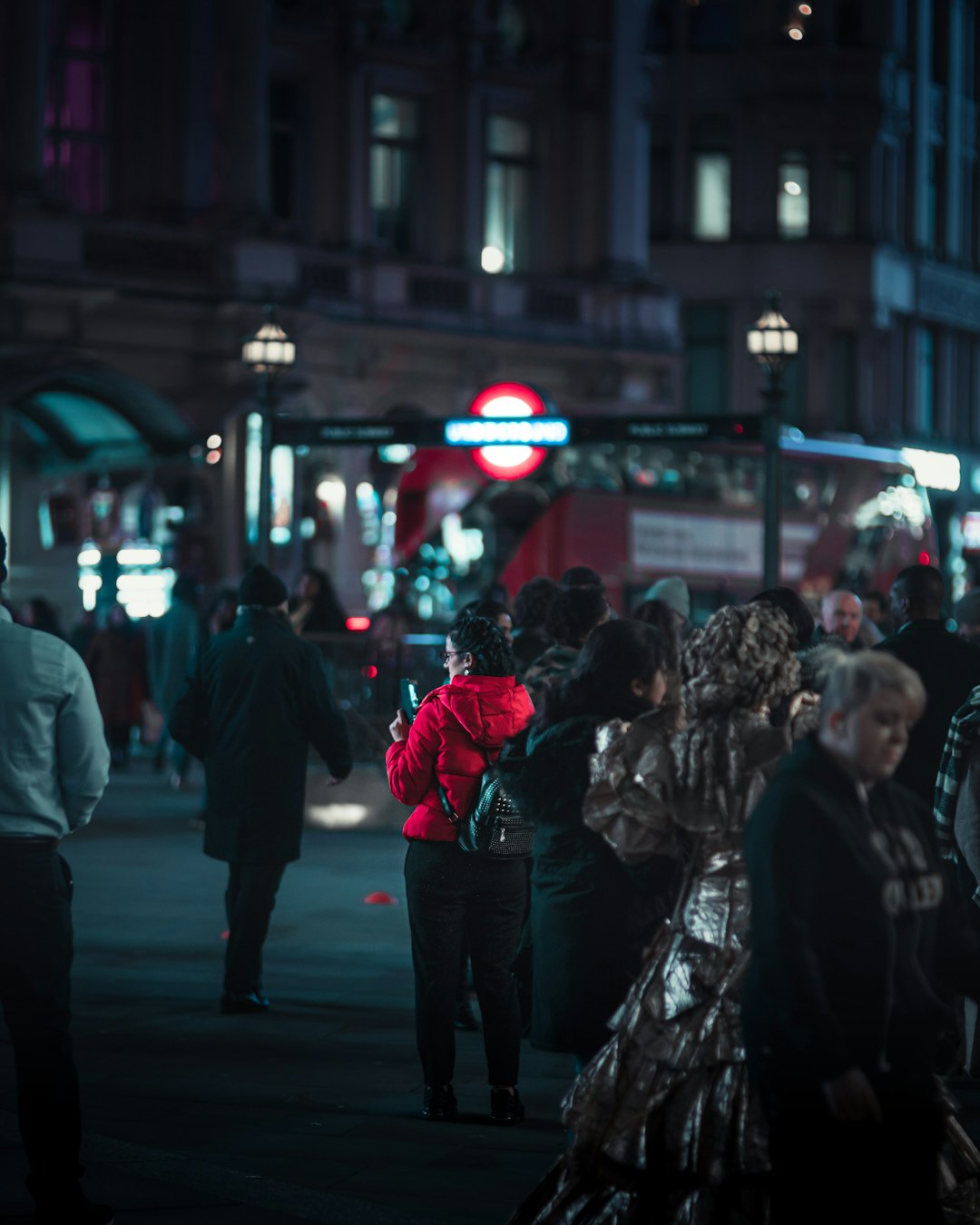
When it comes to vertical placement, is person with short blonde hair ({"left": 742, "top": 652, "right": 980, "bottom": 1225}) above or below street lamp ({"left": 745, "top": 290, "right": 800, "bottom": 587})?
below

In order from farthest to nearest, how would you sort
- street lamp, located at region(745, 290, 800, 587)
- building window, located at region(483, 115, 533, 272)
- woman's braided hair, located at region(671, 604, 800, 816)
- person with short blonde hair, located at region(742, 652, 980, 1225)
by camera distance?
building window, located at region(483, 115, 533, 272) < street lamp, located at region(745, 290, 800, 587) < woman's braided hair, located at region(671, 604, 800, 816) < person with short blonde hair, located at region(742, 652, 980, 1225)

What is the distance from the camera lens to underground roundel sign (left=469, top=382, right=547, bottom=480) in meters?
19.0

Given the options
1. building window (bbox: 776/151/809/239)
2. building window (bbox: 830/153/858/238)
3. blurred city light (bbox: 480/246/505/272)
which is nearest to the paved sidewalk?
blurred city light (bbox: 480/246/505/272)

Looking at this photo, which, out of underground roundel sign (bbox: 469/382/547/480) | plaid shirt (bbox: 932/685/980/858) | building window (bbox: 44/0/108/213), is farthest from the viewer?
building window (bbox: 44/0/108/213)

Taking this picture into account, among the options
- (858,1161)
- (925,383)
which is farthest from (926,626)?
(925,383)

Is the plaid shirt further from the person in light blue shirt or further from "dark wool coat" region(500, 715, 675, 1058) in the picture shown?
the person in light blue shirt

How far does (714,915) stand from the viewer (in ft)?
18.6

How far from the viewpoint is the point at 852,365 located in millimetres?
45812

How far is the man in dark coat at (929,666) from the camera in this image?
29.8 feet

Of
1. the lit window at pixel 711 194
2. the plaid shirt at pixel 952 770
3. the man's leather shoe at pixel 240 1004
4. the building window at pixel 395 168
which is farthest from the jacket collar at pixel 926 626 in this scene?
the lit window at pixel 711 194

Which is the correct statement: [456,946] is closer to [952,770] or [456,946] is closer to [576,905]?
[576,905]

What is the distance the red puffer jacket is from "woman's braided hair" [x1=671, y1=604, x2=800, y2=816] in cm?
221

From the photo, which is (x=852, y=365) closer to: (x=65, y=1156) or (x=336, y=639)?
(x=336, y=639)

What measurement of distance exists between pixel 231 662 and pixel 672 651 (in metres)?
4.07
